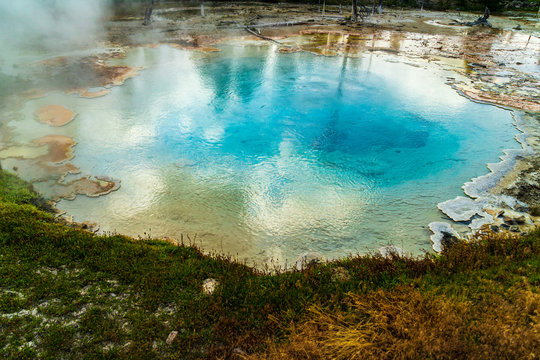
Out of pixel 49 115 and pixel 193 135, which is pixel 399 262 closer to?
pixel 193 135

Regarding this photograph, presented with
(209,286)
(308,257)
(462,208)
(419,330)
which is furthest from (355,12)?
(419,330)

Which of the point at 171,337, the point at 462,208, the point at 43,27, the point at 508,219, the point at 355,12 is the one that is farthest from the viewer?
the point at 355,12

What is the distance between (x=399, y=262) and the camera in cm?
565

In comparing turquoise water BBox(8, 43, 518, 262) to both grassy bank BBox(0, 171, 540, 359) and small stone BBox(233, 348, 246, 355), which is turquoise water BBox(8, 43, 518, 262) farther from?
small stone BBox(233, 348, 246, 355)

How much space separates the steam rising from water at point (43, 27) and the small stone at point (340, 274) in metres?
22.7

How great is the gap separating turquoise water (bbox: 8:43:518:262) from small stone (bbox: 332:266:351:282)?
6.18ft

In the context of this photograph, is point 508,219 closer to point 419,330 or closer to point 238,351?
point 419,330

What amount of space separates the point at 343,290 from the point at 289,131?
940 cm

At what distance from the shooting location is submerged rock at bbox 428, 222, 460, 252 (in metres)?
7.75

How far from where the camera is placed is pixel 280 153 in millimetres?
12125

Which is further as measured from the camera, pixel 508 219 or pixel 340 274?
pixel 508 219

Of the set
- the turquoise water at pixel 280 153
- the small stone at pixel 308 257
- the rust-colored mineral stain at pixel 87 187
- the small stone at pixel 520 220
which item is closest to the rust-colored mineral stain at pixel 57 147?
the turquoise water at pixel 280 153

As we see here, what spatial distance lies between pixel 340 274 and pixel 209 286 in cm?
232

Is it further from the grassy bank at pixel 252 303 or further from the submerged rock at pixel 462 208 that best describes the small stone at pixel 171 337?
the submerged rock at pixel 462 208
